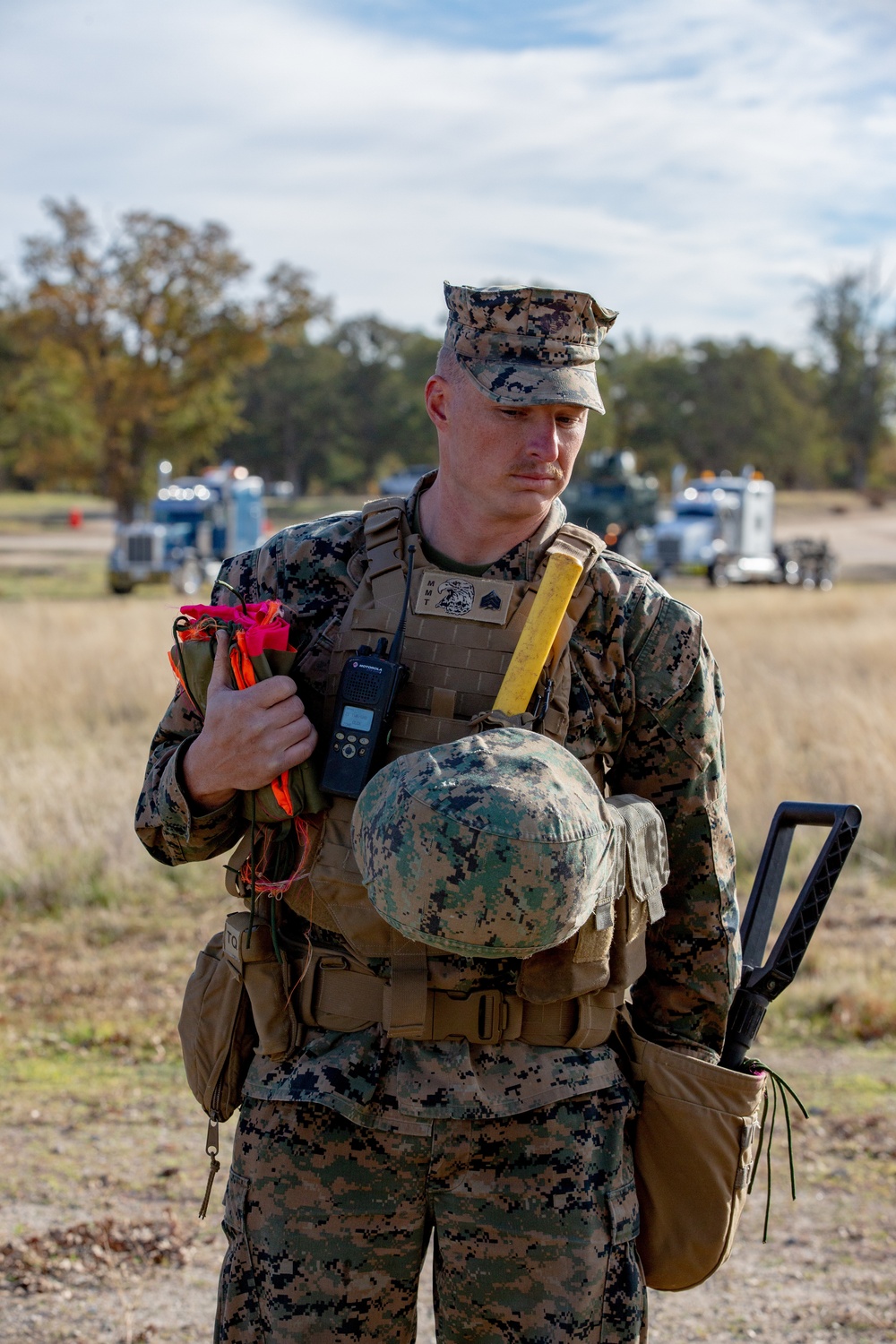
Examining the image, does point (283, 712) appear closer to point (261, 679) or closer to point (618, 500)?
Answer: point (261, 679)

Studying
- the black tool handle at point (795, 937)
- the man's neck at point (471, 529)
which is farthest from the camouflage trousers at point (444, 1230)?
the man's neck at point (471, 529)

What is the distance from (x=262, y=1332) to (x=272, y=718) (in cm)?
91

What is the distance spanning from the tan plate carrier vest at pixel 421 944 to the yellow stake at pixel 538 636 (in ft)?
0.20

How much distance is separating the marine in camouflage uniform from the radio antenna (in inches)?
3.6

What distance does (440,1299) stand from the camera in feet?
6.53

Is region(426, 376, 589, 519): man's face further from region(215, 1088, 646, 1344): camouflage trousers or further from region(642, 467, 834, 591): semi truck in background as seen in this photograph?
region(642, 467, 834, 591): semi truck in background

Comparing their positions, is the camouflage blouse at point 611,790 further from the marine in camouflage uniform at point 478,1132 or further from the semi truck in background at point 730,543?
the semi truck in background at point 730,543

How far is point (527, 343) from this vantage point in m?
2.04

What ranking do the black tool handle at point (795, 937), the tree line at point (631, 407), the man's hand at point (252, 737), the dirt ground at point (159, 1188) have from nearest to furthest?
the man's hand at point (252, 737) → the black tool handle at point (795, 937) → the dirt ground at point (159, 1188) → the tree line at point (631, 407)

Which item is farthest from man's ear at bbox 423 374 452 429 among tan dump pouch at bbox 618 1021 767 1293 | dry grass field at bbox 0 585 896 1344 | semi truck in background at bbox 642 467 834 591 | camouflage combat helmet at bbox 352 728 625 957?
semi truck in background at bbox 642 467 834 591

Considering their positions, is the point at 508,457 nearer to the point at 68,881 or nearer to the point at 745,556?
the point at 68,881

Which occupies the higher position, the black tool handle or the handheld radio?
the handheld radio

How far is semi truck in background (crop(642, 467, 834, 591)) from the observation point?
27125 mm

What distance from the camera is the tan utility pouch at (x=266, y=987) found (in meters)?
2.02
